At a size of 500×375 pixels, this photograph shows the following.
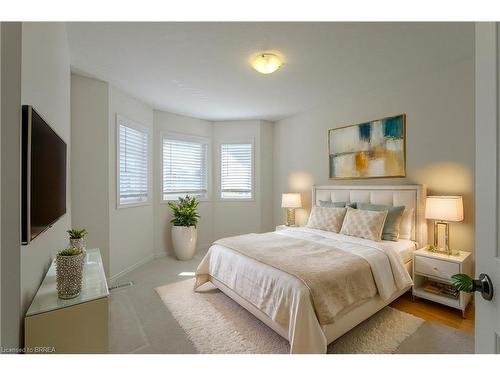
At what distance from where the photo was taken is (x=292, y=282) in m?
1.73

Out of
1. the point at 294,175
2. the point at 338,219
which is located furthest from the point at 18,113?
the point at 294,175

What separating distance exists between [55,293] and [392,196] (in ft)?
11.6

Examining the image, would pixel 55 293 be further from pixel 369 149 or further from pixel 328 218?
pixel 369 149

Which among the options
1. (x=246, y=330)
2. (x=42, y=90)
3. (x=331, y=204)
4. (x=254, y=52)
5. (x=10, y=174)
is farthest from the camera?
(x=331, y=204)

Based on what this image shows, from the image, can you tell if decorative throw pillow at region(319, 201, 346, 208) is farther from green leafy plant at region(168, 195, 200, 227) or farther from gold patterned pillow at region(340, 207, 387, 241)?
green leafy plant at region(168, 195, 200, 227)

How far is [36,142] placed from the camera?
120cm

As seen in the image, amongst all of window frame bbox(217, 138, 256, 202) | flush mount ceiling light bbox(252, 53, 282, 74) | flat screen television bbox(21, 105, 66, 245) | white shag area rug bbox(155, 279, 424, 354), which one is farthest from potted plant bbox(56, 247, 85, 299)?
window frame bbox(217, 138, 256, 202)

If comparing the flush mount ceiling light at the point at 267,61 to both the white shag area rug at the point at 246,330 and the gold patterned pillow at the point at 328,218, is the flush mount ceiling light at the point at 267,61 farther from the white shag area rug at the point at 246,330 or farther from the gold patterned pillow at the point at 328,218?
the white shag area rug at the point at 246,330

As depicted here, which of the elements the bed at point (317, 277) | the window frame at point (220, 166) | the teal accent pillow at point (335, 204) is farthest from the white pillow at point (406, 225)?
the window frame at point (220, 166)

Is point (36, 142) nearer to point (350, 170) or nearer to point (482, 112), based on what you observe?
point (482, 112)

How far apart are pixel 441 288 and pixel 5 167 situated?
372cm

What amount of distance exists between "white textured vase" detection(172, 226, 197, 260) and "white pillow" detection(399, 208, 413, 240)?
321 cm

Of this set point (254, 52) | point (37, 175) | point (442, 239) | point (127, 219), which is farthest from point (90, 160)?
point (442, 239)

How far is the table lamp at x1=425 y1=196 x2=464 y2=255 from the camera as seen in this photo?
236 centimetres
